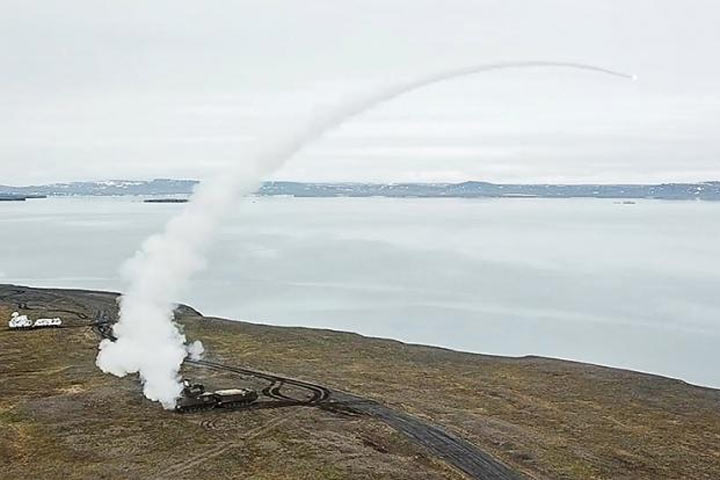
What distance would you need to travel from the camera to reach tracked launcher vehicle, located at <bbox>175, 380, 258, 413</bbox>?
4319cm

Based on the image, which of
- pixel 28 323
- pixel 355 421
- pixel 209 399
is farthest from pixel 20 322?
pixel 355 421

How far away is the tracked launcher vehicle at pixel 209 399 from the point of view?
4319 centimetres

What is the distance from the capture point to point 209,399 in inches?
1709

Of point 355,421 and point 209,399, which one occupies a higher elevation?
point 209,399

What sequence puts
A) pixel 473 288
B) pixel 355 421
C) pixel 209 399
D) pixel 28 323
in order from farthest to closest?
pixel 473 288 → pixel 28 323 → pixel 209 399 → pixel 355 421

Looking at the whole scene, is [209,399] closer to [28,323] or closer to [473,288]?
[28,323]

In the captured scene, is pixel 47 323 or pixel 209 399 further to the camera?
pixel 47 323

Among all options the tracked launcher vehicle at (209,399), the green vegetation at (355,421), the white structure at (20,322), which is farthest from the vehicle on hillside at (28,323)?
the tracked launcher vehicle at (209,399)

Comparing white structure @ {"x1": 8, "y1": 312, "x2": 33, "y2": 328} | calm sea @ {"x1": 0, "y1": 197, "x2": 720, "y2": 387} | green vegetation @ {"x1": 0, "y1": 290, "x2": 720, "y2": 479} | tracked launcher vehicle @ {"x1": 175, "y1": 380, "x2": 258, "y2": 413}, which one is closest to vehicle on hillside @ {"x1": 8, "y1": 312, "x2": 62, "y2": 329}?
white structure @ {"x1": 8, "y1": 312, "x2": 33, "y2": 328}

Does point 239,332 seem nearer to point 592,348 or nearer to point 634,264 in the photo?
point 592,348

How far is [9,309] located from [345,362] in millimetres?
42076

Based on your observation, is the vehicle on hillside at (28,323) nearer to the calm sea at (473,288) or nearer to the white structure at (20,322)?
the white structure at (20,322)

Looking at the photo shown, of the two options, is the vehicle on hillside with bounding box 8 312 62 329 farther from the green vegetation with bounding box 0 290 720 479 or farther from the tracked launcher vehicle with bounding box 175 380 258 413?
the tracked launcher vehicle with bounding box 175 380 258 413

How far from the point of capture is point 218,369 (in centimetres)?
5381
